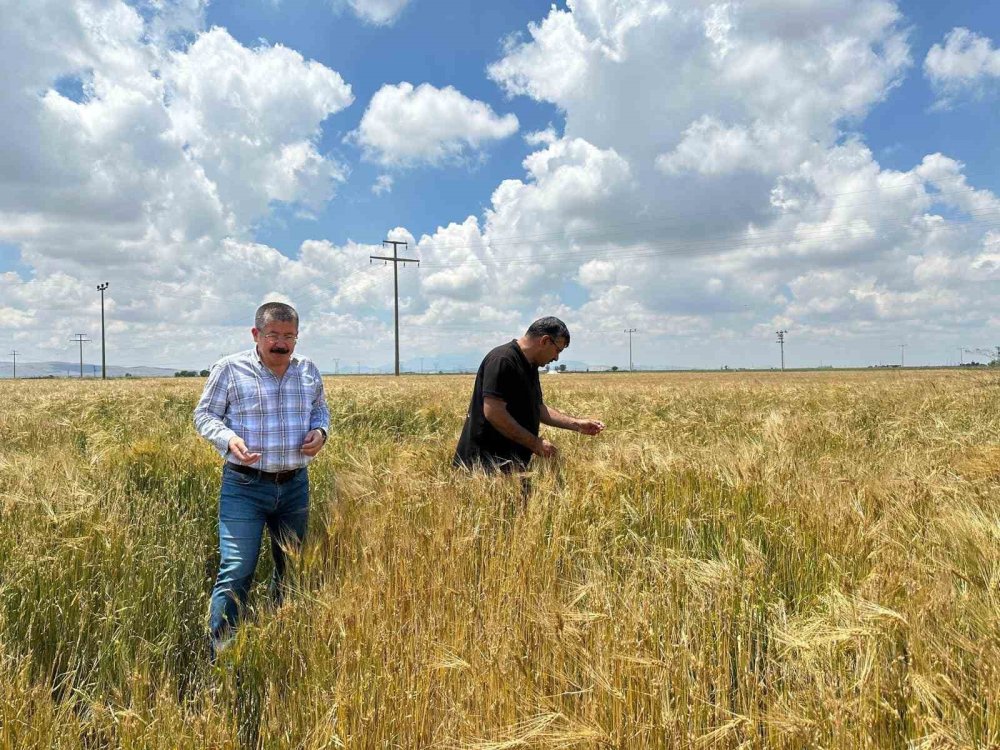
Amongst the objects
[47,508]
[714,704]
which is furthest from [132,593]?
[714,704]

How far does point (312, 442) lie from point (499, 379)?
1329mm

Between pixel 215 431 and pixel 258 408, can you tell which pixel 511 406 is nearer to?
pixel 258 408

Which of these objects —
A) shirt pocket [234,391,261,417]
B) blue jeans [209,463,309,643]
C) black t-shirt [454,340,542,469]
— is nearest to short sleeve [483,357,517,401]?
black t-shirt [454,340,542,469]

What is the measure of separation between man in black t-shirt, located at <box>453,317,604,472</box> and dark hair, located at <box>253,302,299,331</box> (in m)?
1.40

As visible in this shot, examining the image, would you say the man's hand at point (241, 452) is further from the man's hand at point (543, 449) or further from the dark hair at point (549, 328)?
the dark hair at point (549, 328)

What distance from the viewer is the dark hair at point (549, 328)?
388 cm

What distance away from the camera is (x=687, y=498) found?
9.93 feet

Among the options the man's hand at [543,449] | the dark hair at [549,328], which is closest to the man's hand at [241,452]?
the man's hand at [543,449]

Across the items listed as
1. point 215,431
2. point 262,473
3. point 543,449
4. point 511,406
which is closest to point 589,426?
point 543,449

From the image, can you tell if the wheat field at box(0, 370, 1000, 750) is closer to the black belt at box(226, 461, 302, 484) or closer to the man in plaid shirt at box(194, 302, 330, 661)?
the man in plaid shirt at box(194, 302, 330, 661)

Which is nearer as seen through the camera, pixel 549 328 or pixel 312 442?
pixel 312 442

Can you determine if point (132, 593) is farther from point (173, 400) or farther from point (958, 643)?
point (173, 400)

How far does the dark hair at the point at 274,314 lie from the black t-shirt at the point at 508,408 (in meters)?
1.39

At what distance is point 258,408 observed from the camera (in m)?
2.95
